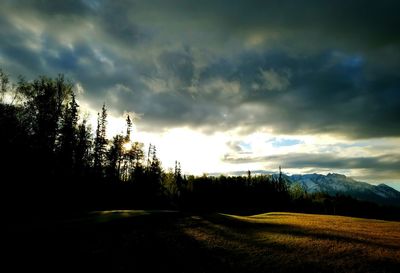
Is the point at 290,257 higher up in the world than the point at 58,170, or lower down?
lower down

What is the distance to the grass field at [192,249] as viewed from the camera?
13.8m

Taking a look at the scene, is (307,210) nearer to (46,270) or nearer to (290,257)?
(290,257)

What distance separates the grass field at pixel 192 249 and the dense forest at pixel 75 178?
1454cm

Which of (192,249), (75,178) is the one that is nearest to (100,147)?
(75,178)

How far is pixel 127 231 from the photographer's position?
2106 cm

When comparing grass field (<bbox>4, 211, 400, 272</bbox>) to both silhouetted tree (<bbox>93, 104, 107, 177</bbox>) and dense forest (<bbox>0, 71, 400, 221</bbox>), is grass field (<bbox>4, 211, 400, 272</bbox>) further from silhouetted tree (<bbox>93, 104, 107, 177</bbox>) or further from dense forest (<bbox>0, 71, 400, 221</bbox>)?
silhouetted tree (<bbox>93, 104, 107, 177</bbox>)

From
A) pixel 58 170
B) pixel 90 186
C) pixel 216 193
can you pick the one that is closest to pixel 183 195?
pixel 216 193

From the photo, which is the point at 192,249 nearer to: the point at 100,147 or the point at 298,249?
the point at 298,249

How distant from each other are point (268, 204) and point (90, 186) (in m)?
69.6

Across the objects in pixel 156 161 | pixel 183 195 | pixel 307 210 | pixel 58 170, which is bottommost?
pixel 307 210

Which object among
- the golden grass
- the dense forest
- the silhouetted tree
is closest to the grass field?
the golden grass

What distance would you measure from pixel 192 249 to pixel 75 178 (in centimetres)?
4264

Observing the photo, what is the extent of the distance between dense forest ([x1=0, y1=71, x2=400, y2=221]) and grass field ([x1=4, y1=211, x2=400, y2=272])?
47.7 ft

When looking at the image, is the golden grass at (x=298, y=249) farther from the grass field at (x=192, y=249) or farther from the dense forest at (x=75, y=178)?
the dense forest at (x=75, y=178)
